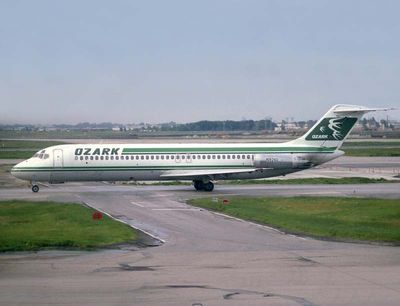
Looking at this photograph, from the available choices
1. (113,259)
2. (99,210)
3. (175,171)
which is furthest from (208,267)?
(175,171)

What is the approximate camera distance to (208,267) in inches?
803

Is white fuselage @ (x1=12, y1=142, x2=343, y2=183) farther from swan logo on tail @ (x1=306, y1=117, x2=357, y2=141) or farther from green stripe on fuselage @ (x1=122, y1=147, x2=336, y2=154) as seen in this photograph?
swan logo on tail @ (x1=306, y1=117, x2=357, y2=141)

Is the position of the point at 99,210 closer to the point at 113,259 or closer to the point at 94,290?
the point at 113,259

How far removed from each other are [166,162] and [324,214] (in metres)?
17.7

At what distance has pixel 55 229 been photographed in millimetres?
28812

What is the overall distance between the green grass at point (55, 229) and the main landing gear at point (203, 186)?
13.1 meters

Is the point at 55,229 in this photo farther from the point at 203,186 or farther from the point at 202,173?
the point at 203,186

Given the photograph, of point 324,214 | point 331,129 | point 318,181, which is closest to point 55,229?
point 324,214

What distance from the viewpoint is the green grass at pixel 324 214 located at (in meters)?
27.6

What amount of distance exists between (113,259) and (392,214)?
1607 cm

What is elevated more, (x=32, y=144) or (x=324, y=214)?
(x=32, y=144)

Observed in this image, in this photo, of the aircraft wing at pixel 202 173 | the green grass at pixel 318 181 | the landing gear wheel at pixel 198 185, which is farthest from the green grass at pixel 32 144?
the aircraft wing at pixel 202 173

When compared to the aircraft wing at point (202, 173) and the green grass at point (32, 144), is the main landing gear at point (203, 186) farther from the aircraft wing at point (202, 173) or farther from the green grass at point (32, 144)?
the green grass at point (32, 144)

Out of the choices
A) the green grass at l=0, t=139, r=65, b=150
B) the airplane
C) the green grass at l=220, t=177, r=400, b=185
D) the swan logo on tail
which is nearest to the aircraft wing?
the airplane
